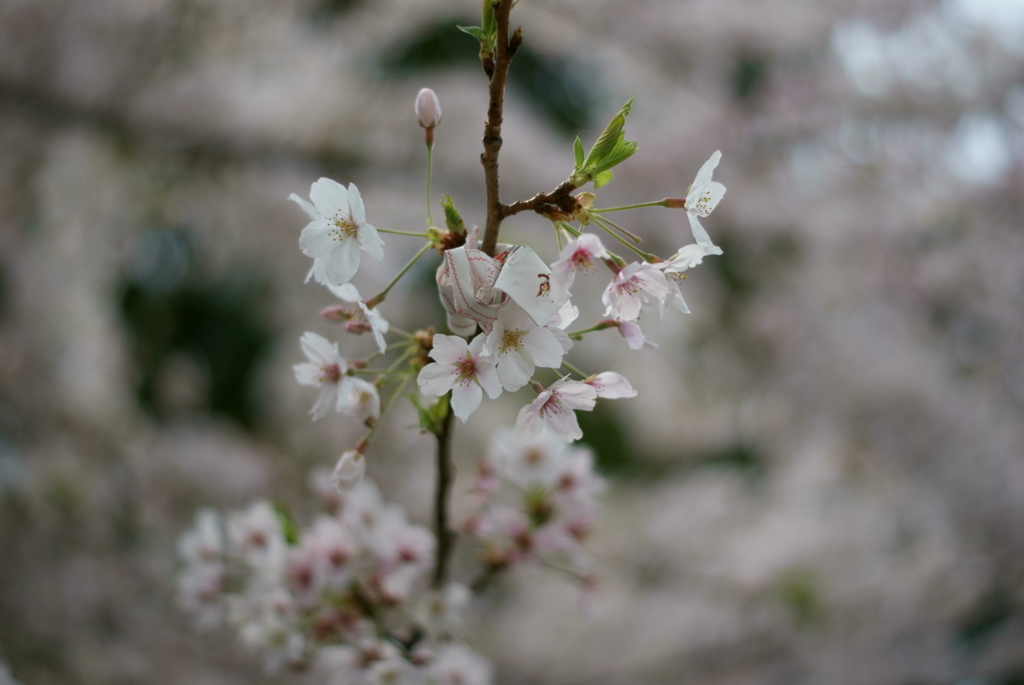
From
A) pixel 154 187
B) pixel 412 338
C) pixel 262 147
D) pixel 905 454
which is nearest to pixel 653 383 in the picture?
pixel 905 454

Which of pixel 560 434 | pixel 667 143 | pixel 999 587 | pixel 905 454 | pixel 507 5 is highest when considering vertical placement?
pixel 667 143

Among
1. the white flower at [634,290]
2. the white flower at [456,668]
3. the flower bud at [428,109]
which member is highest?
the flower bud at [428,109]

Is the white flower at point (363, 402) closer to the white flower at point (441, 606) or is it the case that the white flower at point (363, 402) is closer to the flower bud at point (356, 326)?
the flower bud at point (356, 326)

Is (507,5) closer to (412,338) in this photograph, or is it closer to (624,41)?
(412,338)

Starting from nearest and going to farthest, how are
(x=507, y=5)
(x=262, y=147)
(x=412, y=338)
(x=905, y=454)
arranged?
1. (x=507, y=5)
2. (x=412, y=338)
3. (x=262, y=147)
4. (x=905, y=454)

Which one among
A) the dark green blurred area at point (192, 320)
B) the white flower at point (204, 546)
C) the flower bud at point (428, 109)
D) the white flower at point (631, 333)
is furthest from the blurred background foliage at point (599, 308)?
the white flower at point (631, 333)

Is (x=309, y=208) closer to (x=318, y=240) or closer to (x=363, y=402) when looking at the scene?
(x=318, y=240)

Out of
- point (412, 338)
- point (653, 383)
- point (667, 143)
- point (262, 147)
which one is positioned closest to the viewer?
point (412, 338)

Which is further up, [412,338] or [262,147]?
[262,147]
